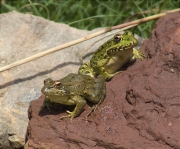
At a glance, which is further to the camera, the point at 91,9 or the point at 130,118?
the point at 91,9

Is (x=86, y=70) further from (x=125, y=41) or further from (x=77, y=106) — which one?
(x=77, y=106)

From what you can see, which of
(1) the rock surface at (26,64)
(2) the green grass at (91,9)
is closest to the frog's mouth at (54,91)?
(1) the rock surface at (26,64)

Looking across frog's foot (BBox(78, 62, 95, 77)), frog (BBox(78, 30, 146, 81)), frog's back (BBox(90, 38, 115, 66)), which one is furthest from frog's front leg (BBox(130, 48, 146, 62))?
frog's foot (BBox(78, 62, 95, 77))

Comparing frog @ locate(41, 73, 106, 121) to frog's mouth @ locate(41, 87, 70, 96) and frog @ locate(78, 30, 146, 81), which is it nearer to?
frog's mouth @ locate(41, 87, 70, 96)

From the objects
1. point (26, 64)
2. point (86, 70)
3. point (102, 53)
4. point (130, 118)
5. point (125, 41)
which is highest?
point (125, 41)

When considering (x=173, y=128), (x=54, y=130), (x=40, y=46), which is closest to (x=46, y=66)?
(x=40, y=46)

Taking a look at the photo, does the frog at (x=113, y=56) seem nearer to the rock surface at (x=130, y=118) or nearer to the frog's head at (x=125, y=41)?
the frog's head at (x=125, y=41)

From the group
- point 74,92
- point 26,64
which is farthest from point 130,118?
point 26,64
